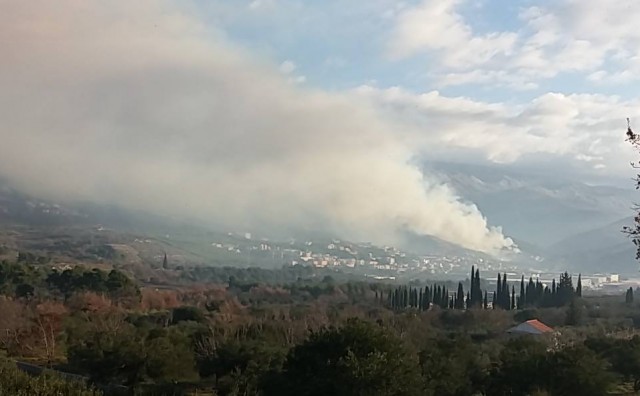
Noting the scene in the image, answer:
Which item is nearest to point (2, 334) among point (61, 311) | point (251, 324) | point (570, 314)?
point (61, 311)

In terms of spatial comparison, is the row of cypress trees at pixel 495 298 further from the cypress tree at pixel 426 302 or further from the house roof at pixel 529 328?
the house roof at pixel 529 328

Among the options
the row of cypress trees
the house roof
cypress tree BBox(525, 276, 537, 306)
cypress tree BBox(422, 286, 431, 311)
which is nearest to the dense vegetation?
the house roof

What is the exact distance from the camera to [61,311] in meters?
55.5

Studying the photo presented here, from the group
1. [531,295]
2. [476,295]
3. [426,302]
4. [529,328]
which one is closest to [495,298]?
[476,295]

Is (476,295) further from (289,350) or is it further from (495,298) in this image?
(289,350)

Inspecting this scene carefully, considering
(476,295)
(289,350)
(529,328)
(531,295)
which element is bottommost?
(529,328)

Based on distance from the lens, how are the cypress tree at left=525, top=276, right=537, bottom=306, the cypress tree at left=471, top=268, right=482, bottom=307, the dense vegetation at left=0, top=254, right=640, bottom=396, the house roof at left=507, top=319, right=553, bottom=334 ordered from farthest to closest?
the cypress tree at left=525, top=276, right=537, bottom=306
the cypress tree at left=471, top=268, right=482, bottom=307
the house roof at left=507, top=319, right=553, bottom=334
the dense vegetation at left=0, top=254, right=640, bottom=396

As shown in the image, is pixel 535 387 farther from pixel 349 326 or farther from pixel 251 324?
pixel 251 324

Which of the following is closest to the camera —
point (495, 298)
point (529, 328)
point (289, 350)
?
point (289, 350)

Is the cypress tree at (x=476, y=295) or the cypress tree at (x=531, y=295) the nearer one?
the cypress tree at (x=476, y=295)

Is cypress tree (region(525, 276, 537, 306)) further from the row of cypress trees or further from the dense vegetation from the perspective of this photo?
the dense vegetation

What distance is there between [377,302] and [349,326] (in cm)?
8276

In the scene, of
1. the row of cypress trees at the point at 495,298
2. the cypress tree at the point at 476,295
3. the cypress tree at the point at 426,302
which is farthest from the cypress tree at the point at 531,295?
the cypress tree at the point at 426,302

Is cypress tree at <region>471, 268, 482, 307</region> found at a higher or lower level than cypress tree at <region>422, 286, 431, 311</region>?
higher
